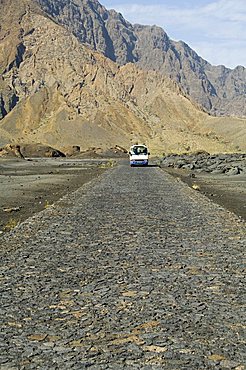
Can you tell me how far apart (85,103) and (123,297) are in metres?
158

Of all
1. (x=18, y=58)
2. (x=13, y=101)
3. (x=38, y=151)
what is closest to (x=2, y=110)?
(x=13, y=101)

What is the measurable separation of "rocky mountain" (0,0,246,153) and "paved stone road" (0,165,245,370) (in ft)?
426

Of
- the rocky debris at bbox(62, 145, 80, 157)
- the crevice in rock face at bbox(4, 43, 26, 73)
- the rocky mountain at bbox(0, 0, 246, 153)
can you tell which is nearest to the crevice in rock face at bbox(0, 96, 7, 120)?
the rocky mountain at bbox(0, 0, 246, 153)

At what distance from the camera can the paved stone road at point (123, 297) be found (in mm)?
5410

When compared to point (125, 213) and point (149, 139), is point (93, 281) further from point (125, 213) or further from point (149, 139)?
point (149, 139)

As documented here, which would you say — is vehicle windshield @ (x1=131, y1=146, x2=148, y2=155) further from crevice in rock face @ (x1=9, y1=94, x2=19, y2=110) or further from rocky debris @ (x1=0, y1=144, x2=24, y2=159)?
crevice in rock face @ (x1=9, y1=94, x2=19, y2=110)

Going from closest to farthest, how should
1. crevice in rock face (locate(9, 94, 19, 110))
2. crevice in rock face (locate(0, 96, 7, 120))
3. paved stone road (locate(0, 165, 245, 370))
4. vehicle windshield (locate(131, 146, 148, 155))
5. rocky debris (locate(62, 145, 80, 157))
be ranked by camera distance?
1. paved stone road (locate(0, 165, 245, 370))
2. vehicle windshield (locate(131, 146, 148, 155))
3. rocky debris (locate(62, 145, 80, 157))
4. crevice in rock face (locate(0, 96, 7, 120))
5. crevice in rock face (locate(9, 94, 19, 110))

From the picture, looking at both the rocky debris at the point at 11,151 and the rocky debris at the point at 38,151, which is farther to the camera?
the rocky debris at the point at 38,151

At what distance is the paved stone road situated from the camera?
17.7 ft

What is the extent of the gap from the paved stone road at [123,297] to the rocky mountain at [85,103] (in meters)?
130

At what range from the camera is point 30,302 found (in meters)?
7.12

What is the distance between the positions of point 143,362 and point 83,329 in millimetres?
1094

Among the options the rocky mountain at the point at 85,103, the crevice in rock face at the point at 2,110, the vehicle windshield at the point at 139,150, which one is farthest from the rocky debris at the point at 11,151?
the crevice in rock face at the point at 2,110

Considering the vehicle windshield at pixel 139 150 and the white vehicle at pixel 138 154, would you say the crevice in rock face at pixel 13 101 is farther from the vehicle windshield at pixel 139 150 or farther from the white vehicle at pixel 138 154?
the vehicle windshield at pixel 139 150
